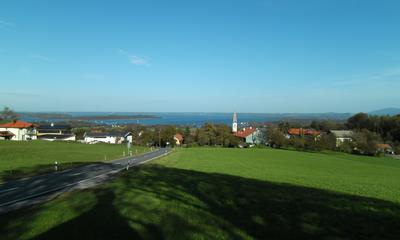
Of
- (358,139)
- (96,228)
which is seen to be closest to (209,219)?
(96,228)

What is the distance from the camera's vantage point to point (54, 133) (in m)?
146

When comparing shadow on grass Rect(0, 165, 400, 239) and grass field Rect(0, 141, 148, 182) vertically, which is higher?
shadow on grass Rect(0, 165, 400, 239)

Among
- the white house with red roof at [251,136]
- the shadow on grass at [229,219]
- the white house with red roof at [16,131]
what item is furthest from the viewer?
the white house with red roof at [251,136]

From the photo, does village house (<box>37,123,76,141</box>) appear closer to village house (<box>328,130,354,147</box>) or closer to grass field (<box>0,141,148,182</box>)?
grass field (<box>0,141,148,182</box>)

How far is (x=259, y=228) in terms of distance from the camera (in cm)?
802

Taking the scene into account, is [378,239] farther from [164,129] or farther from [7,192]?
[164,129]

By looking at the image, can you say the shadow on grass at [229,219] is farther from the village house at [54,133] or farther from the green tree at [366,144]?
the village house at [54,133]

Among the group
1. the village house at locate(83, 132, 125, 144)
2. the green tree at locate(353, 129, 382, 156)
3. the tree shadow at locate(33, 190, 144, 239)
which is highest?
the tree shadow at locate(33, 190, 144, 239)

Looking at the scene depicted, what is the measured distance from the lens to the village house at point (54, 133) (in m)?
142

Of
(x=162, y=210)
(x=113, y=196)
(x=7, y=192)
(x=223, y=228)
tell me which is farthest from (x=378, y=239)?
(x=7, y=192)

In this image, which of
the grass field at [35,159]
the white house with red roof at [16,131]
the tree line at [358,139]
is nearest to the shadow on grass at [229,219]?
the grass field at [35,159]

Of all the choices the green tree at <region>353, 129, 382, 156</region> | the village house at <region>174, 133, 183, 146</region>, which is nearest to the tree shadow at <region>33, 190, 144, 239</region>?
the green tree at <region>353, 129, 382, 156</region>

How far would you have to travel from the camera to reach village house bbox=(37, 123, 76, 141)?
142m

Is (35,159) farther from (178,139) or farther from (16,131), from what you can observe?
(178,139)
